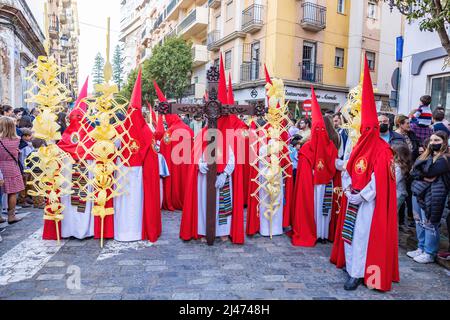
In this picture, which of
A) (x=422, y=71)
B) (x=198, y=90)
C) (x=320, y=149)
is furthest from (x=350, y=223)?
(x=198, y=90)

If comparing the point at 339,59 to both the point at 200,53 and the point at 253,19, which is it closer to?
the point at 253,19

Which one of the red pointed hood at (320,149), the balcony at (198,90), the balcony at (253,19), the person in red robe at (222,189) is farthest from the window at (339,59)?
the person in red robe at (222,189)

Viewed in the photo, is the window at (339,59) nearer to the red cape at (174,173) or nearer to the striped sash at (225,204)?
the red cape at (174,173)

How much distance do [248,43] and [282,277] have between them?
19.9m

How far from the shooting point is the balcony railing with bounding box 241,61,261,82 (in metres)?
21.8

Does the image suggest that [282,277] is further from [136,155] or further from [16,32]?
[16,32]

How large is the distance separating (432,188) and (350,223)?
4.41 ft

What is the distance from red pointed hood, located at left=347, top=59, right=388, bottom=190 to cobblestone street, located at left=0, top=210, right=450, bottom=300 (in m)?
1.24

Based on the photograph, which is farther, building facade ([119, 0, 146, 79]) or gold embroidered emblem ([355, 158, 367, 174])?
building facade ([119, 0, 146, 79])

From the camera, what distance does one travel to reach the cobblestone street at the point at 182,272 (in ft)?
13.1

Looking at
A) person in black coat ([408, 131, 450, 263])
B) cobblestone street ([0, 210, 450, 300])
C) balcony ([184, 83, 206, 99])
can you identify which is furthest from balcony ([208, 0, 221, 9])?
person in black coat ([408, 131, 450, 263])

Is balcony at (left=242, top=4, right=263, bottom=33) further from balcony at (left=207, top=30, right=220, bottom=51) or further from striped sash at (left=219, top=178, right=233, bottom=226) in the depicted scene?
striped sash at (left=219, top=178, right=233, bottom=226)

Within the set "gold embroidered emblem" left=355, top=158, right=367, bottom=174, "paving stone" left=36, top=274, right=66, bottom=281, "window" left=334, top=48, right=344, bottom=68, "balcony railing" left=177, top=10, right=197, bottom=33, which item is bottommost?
"paving stone" left=36, top=274, right=66, bottom=281

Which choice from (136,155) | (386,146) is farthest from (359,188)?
(136,155)
